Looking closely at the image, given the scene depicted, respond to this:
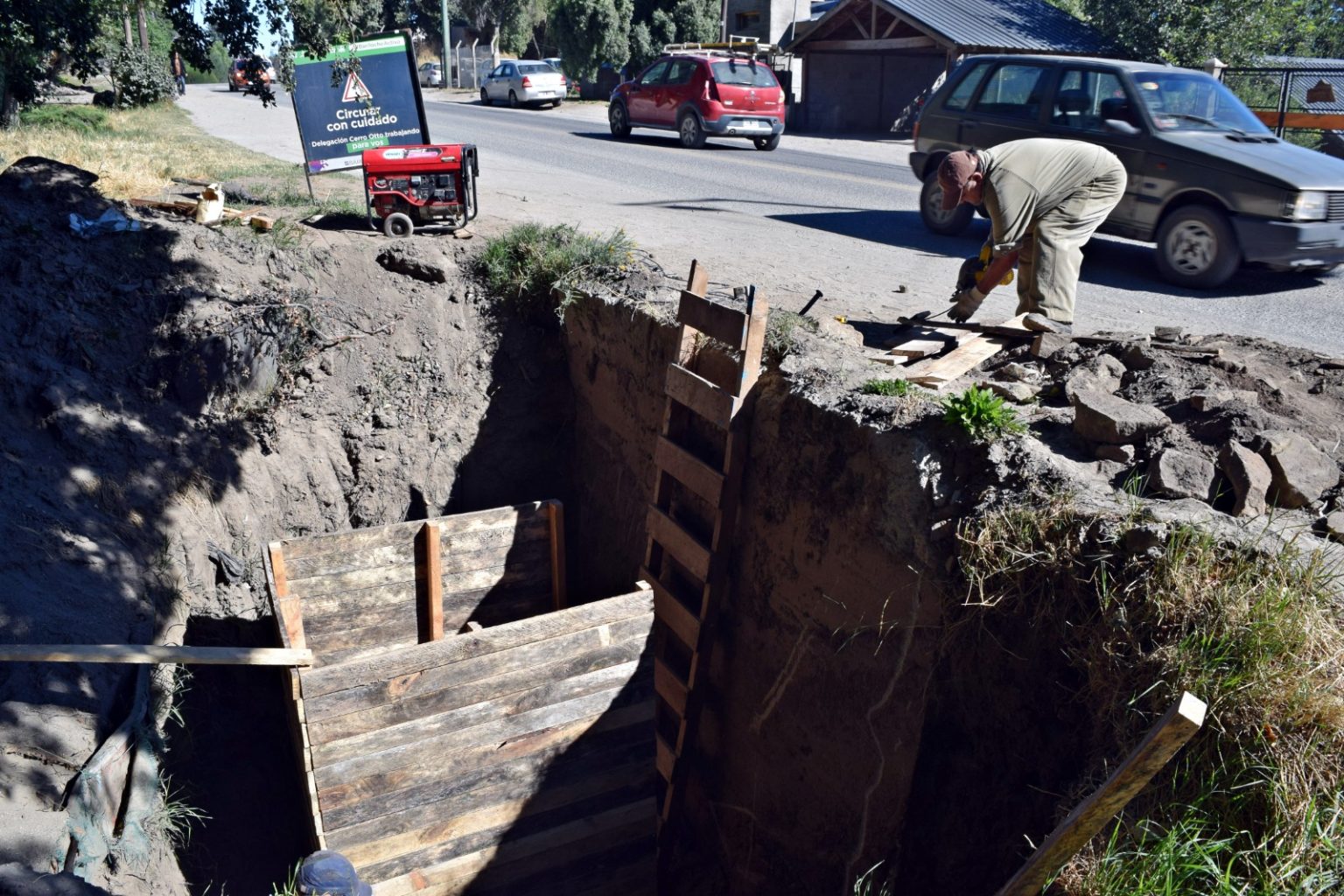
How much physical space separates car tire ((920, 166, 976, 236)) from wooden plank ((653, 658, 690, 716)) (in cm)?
615

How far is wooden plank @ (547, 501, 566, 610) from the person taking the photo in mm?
6465

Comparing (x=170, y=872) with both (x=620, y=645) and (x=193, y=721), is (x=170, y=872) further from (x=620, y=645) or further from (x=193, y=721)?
(x=620, y=645)

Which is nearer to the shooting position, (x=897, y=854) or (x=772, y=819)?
(x=897, y=854)

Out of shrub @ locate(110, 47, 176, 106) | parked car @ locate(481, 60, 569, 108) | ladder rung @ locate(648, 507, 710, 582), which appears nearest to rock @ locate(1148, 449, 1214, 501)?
ladder rung @ locate(648, 507, 710, 582)

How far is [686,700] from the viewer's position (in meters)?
5.52

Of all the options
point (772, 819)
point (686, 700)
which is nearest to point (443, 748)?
point (686, 700)

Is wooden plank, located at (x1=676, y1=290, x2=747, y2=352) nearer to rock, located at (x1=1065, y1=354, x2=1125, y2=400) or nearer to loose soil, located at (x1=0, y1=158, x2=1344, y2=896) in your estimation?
loose soil, located at (x1=0, y1=158, x2=1344, y2=896)

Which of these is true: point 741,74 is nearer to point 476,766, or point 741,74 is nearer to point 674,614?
point 674,614

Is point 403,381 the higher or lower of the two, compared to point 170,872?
higher

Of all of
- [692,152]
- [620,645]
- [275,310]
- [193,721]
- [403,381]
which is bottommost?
[193,721]

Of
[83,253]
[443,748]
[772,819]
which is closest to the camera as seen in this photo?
[443,748]

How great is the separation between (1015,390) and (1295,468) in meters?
1.27

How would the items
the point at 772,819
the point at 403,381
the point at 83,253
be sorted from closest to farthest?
the point at 772,819
the point at 83,253
the point at 403,381

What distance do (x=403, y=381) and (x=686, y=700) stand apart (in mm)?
3217
